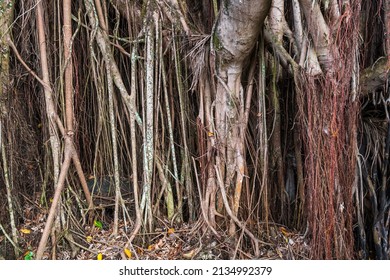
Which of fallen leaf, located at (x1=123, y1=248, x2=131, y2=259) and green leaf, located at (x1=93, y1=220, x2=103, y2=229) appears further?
green leaf, located at (x1=93, y1=220, x2=103, y2=229)

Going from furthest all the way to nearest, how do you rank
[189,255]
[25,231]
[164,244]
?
[25,231], [164,244], [189,255]

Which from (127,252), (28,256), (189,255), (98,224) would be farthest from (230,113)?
(28,256)

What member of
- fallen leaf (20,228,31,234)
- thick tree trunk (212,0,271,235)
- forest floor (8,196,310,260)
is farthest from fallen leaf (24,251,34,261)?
thick tree trunk (212,0,271,235)

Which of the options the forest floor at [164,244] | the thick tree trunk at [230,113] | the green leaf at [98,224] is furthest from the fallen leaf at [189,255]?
the green leaf at [98,224]

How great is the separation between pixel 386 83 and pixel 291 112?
0.59 m

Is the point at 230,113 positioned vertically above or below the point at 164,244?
above

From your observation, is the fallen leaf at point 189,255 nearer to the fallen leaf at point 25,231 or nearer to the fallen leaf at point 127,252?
the fallen leaf at point 127,252

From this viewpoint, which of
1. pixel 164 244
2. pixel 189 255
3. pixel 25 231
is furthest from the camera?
pixel 25 231

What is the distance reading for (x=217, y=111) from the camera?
2082 mm

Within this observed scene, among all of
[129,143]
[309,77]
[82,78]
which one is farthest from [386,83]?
[82,78]

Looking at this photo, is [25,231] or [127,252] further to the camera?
[25,231]

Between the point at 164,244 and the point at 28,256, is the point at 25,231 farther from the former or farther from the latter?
the point at 164,244

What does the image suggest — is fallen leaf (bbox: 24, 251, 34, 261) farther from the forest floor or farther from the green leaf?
the green leaf
